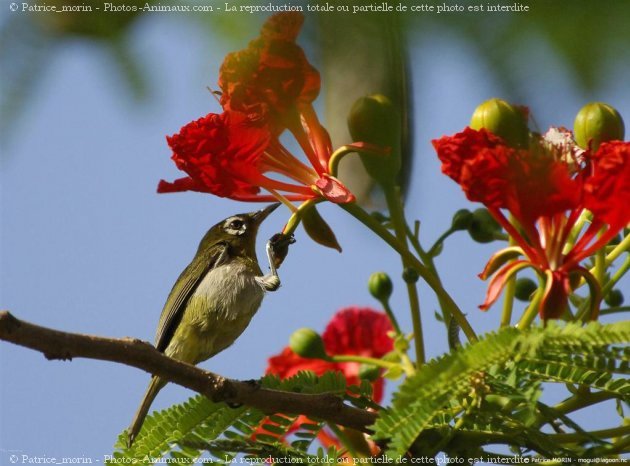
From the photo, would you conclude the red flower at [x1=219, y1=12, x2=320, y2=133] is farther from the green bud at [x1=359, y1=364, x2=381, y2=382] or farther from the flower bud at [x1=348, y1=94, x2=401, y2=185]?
the green bud at [x1=359, y1=364, x2=381, y2=382]

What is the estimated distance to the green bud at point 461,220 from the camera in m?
2.58

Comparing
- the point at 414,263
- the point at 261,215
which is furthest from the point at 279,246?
the point at 261,215

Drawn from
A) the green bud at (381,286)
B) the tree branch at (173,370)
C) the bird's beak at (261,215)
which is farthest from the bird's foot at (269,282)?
the tree branch at (173,370)

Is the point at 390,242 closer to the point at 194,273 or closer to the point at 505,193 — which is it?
the point at 505,193

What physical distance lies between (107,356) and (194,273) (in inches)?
85.5

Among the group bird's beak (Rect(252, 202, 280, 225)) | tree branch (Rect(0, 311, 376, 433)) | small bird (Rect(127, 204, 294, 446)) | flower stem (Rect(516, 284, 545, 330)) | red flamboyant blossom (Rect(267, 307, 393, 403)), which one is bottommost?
tree branch (Rect(0, 311, 376, 433))

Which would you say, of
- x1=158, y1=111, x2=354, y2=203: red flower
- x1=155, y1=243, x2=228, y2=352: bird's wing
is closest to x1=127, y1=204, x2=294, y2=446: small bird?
x1=155, y1=243, x2=228, y2=352: bird's wing

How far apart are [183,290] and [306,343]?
49.4 inches

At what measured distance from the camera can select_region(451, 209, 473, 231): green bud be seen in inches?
101

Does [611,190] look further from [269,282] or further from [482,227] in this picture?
[269,282]

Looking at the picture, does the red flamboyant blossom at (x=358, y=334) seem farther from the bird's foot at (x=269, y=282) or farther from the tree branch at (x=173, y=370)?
the tree branch at (x=173, y=370)

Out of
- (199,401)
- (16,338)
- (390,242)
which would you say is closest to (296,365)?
(199,401)

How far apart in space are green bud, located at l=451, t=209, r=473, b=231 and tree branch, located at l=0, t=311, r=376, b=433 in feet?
2.64

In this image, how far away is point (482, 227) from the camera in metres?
2.61
